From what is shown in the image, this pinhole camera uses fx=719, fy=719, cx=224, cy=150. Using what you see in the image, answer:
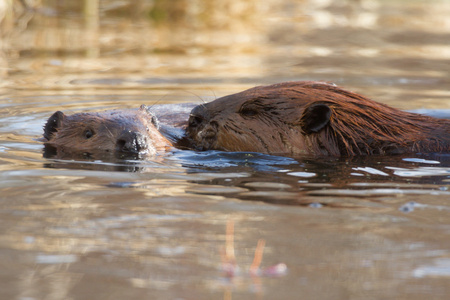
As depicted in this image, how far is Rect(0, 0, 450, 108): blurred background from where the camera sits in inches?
346

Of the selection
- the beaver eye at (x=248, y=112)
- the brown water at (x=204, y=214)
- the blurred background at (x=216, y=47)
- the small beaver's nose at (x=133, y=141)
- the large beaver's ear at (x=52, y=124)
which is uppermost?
the blurred background at (x=216, y=47)

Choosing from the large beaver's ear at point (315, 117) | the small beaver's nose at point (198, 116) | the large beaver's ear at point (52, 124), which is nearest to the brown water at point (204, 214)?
the large beaver's ear at point (52, 124)

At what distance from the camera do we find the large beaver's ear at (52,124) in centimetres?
540

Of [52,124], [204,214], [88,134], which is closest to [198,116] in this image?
[88,134]

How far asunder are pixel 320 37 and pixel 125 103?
7.10 m

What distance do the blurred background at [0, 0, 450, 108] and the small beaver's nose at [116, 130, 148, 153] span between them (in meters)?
3.22

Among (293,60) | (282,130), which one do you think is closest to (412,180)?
(282,130)

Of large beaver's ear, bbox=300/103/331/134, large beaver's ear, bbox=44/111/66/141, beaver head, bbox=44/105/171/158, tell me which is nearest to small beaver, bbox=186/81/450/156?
large beaver's ear, bbox=300/103/331/134

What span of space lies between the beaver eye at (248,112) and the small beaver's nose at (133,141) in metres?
0.71

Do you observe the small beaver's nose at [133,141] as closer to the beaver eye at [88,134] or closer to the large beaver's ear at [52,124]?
the beaver eye at [88,134]

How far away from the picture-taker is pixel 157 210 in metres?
3.43

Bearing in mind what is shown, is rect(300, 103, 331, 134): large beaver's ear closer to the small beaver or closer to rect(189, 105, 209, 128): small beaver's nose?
the small beaver

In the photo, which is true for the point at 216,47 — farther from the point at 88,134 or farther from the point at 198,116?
the point at 88,134

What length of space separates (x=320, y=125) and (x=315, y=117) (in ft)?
0.21
